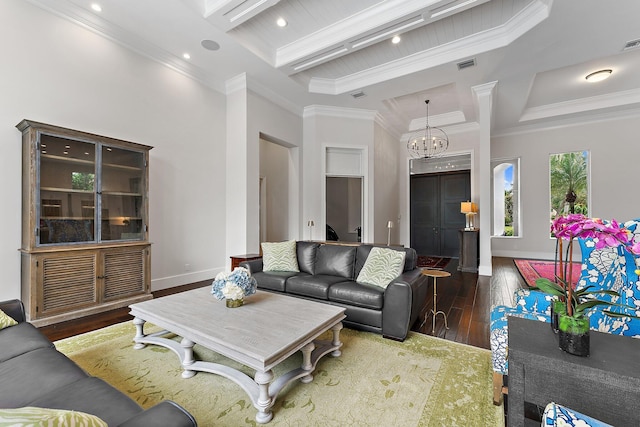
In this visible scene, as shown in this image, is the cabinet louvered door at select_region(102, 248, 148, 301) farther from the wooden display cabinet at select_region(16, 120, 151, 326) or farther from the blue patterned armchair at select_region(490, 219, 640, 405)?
the blue patterned armchair at select_region(490, 219, 640, 405)

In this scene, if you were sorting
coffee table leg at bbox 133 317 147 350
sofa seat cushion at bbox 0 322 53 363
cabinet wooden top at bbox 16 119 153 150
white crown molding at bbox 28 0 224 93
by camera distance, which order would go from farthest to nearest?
1. white crown molding at bbox 28 0 224 93
2. cabinet wooden top at bbox 16 119 153 150
3. coffee table leg at bbox 133 317 147 350
4. sofa seat cushion at bbox 0 322 53 363

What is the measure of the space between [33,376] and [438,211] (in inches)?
333

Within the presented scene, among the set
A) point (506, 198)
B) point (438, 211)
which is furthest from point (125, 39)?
point (506, 198)

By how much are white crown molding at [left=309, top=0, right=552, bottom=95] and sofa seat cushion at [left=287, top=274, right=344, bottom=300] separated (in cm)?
377

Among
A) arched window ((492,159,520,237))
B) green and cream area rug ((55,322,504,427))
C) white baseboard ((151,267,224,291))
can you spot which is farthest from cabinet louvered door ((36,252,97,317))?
arched window ((492,159,520,237))

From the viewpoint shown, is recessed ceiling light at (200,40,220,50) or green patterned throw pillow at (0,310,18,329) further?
recessed ceiling light at (200,40,220,50)

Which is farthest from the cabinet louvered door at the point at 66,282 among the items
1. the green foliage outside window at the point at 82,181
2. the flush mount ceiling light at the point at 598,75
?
the flush mount ceiling light at the point at 598,75

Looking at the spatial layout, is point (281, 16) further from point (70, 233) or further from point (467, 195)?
point (467, 195)

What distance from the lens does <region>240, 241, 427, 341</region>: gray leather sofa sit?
8.46 feet

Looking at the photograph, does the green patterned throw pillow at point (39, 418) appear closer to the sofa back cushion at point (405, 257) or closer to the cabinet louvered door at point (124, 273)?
the sofa back cushion at point (405, 257)

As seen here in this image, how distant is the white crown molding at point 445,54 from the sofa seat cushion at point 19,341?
525 cm

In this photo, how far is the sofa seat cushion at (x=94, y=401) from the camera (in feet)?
3.27

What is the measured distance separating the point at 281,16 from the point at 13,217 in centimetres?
398

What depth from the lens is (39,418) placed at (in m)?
0.57
